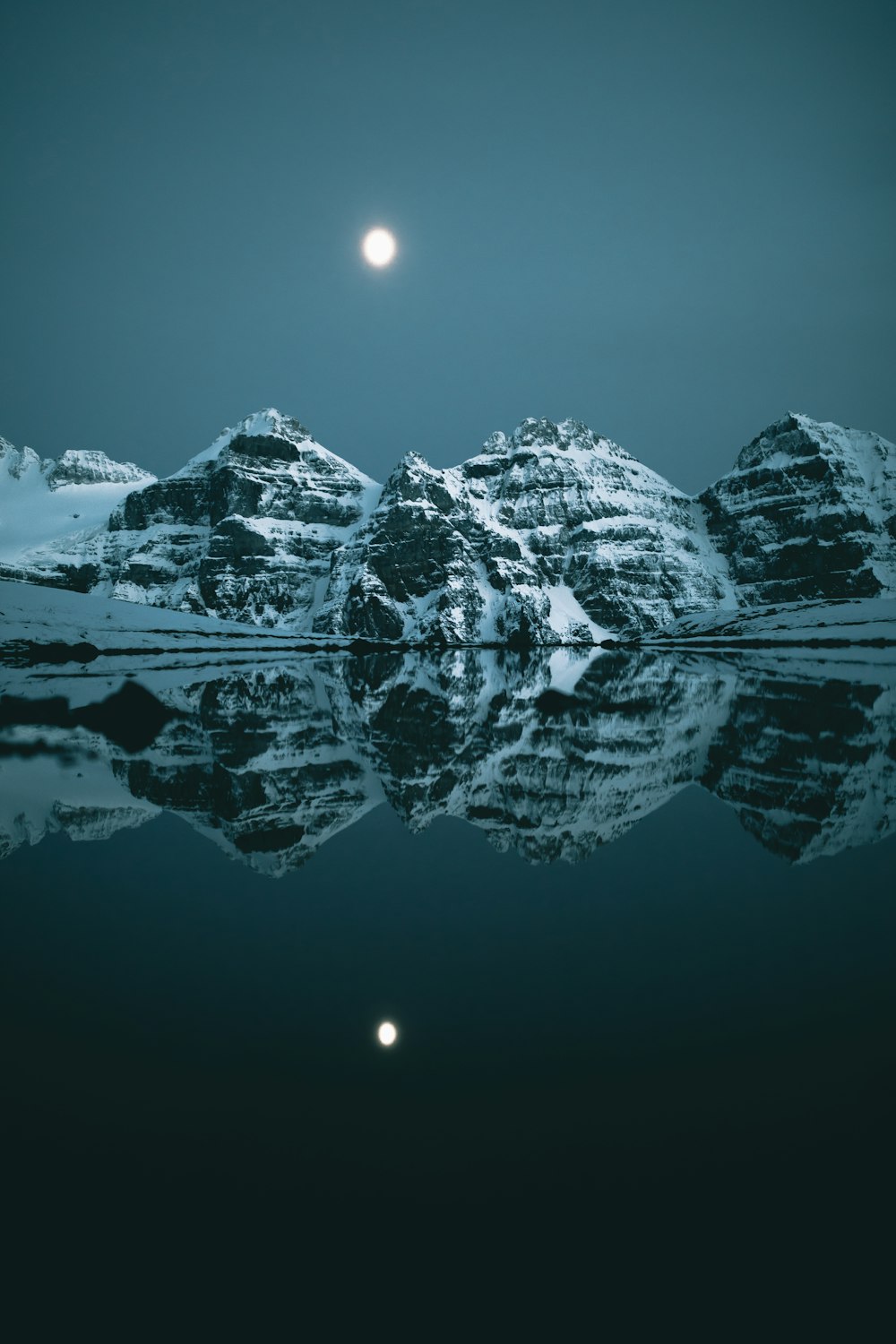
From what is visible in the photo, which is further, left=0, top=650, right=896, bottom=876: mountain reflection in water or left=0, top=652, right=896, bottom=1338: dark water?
left=0, top=650, right=896, bottom=876: mountain reflection in water

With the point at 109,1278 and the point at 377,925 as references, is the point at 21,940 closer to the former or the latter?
the point at 377,925

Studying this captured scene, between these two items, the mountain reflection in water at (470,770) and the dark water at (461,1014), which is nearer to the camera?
the dark water at (461,1014)

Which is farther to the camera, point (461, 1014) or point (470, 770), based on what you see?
point (470, 770)

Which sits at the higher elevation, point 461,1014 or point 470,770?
point 470,770

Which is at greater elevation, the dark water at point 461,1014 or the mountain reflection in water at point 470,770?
the mountain reflection in water at point 470,770

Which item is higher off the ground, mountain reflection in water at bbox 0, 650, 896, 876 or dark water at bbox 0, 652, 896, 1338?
mountain reflection in water at bbox 0, 650, 896, 876
